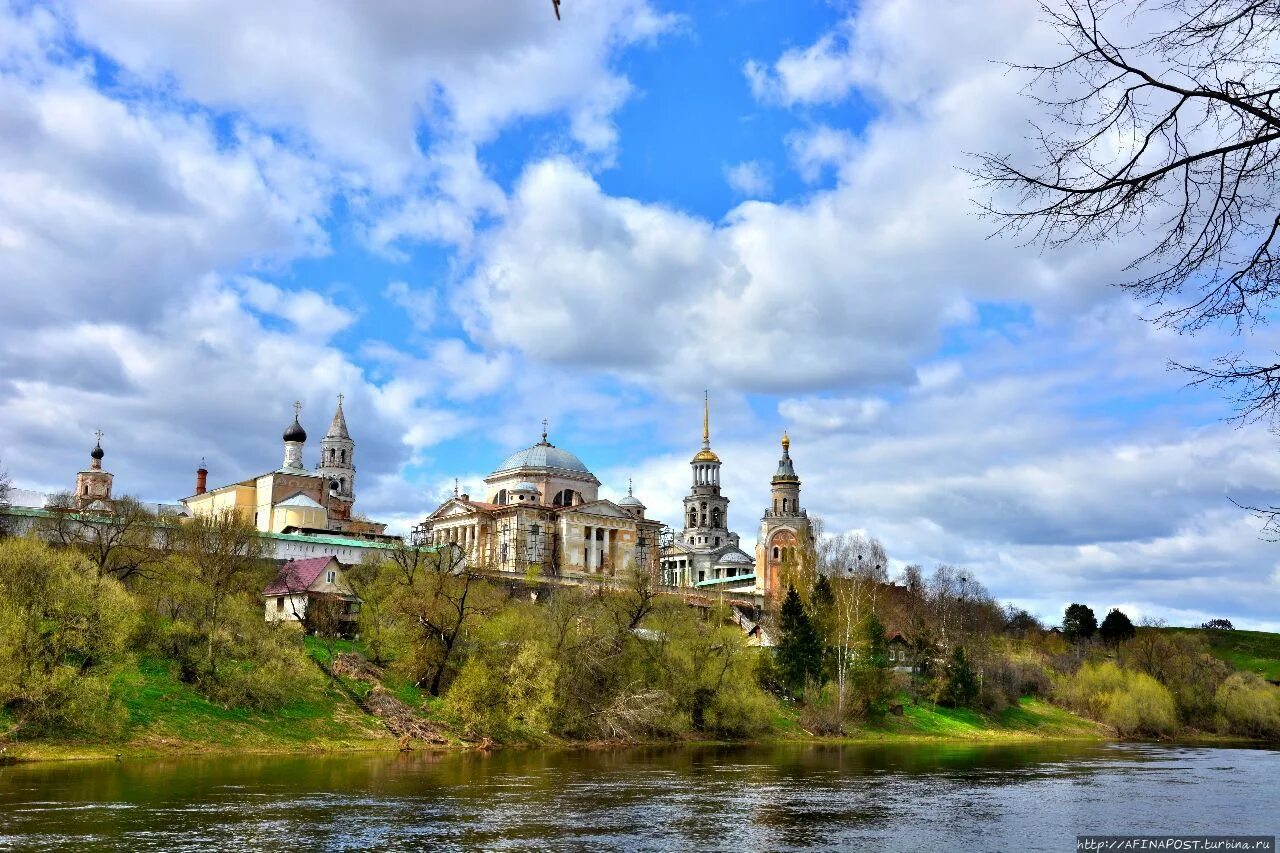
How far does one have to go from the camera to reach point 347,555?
85.5m

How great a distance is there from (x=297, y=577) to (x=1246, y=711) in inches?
2550

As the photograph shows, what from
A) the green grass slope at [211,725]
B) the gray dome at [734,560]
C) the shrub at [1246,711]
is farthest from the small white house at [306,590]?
the gray dome at [734,560]

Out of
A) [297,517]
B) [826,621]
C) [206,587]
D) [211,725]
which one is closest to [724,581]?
[297,517]

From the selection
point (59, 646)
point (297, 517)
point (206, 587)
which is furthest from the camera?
point (297, 517)

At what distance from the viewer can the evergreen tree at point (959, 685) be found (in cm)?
7762

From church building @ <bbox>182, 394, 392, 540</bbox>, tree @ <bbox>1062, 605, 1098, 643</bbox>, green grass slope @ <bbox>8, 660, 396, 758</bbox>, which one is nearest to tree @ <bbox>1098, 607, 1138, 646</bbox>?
tree @ <bbox>1062, 605, 1098, 643</bbox>

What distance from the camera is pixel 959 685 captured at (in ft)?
255

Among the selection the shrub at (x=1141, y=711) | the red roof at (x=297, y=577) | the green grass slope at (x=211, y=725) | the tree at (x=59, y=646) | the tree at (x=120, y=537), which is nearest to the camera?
the tree at (x=59, y=646)

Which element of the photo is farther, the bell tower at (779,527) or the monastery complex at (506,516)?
the bell tower at (779,527)

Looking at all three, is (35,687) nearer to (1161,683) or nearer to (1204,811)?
(1204,811)

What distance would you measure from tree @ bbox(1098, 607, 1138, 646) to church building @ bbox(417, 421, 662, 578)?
48.1m

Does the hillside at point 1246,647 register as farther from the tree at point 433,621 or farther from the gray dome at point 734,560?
the tree at point 433,621

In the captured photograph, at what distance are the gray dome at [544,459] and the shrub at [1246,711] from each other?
204 feet

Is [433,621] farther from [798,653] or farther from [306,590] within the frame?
[798,653]
